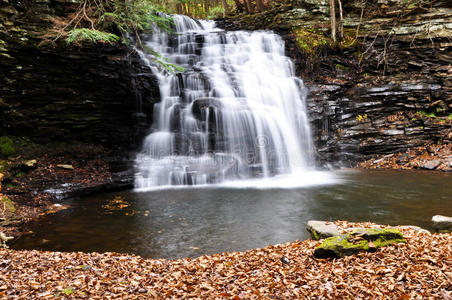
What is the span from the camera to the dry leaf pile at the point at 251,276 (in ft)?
10.4

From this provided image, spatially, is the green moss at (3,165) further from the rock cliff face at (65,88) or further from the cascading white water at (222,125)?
the cascading white water at (222,125)

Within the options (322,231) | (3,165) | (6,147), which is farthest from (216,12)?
(322,231)

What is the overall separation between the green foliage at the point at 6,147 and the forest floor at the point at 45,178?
0.92 feet

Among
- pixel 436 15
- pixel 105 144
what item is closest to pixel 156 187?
pixel 105 144

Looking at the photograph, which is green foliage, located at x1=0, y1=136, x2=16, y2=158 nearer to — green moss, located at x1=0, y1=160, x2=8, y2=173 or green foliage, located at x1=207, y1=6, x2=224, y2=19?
green moss, located at x1=0, y1=160, x2=8, y2=173

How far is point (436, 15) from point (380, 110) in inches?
249

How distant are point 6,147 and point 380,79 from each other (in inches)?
676

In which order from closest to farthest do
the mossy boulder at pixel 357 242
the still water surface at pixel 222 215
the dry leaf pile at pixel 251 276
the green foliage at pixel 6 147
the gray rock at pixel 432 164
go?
the dry leaf pile at pixel 251 276 < the mossy boulder at pixel 357 242 < the still water surface at pixel 222 215 < the green foliage at pixel 6 147 < the gray rock at pixel 432 164

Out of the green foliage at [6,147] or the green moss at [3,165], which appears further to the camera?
the green foliage at [6,147]

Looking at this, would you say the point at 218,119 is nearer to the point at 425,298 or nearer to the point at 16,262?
the point at 16,262

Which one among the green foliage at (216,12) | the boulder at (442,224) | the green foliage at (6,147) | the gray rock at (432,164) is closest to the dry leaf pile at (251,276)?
the boulder at (442,224)

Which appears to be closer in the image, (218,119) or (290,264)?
(290,264)

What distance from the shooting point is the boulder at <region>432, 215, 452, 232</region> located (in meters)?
5.69

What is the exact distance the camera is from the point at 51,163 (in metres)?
10.9
